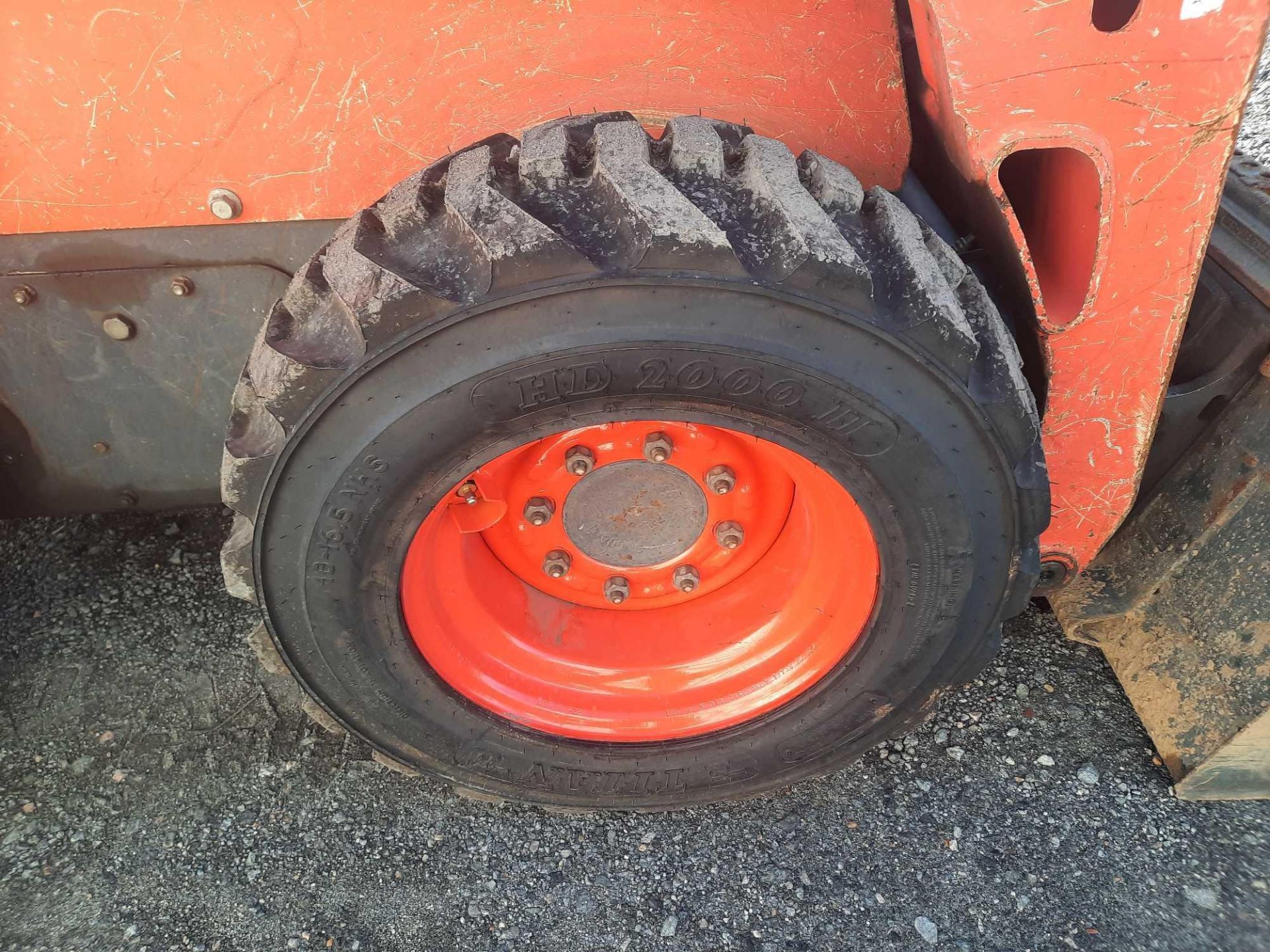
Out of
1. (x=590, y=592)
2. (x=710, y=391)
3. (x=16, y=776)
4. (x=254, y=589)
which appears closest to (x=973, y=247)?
(x=710, y=391)

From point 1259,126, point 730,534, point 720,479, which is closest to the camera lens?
point 720,479

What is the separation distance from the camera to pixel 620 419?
4.67 feet

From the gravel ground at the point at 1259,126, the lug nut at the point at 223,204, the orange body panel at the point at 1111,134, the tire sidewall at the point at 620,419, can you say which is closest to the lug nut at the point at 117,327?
the lug nut at the point at 223,204

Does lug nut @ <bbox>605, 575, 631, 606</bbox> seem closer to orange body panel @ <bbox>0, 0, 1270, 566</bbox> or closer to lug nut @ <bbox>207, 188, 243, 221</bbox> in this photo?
orange body panel @ <bbox>0, 0, 1270, 566</bbox>

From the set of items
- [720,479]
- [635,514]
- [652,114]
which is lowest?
[635,514]

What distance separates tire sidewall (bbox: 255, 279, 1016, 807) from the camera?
133cm

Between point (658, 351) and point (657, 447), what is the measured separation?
0.34 meters

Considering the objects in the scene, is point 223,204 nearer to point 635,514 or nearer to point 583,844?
point 635,514

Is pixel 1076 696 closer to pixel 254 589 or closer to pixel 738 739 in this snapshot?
pixel 738 739

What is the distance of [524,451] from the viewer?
1698 mm

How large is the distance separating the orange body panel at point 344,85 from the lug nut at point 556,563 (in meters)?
0.79

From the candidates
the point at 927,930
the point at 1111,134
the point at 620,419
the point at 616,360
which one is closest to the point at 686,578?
the point at 620,419

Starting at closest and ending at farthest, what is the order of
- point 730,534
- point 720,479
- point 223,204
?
1. point 223,204
2. point 720,479
3. point 730,534

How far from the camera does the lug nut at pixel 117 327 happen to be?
1.71m
